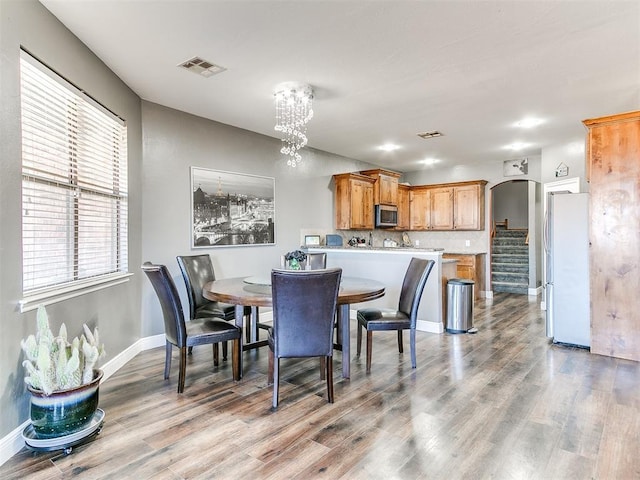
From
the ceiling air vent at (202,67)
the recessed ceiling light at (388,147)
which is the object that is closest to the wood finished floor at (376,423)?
the ceiling air vent at (202,67)

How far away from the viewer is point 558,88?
3.55 m

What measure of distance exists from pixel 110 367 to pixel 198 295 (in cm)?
101

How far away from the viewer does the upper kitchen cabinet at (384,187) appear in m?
6.90

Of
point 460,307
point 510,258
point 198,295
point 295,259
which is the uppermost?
point 295,259

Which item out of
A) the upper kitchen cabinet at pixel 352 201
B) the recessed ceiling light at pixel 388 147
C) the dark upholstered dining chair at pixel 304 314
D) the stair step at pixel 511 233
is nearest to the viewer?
the dark upholstered dining chair at pixel 304 314

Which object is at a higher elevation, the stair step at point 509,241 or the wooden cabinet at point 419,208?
the wooden cabinet at point 419,208

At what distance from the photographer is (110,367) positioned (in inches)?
126

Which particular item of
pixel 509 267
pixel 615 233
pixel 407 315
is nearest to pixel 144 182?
pixel 407 315

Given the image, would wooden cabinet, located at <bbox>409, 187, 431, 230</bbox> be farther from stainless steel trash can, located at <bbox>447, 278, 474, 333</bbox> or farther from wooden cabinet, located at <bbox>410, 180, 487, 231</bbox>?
stainless steel trash can, located at <bbox>447, 278, 474, 333</bbox>

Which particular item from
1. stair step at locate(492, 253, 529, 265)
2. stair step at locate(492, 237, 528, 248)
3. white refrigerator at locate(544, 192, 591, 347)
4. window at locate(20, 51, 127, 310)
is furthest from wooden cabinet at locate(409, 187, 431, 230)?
window at locate(20, 51, 127, 310)

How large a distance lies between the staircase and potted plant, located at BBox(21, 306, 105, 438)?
24.7ft

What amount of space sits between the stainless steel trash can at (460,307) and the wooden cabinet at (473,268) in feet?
8.15

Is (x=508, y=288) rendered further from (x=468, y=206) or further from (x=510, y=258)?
(x=468, y=206)

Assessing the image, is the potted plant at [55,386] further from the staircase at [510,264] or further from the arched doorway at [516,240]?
the staircase at [510,264]
